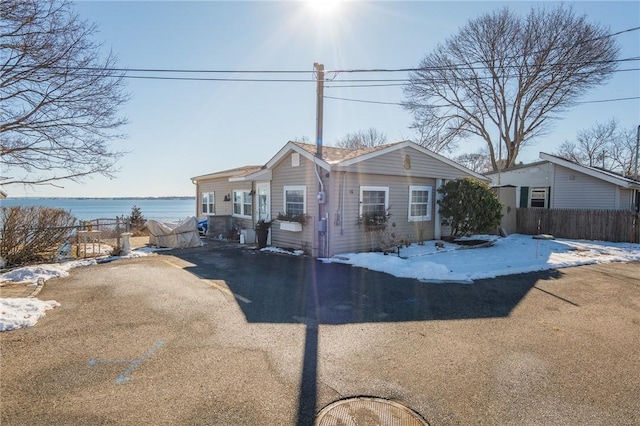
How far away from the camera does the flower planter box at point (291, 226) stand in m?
11.3

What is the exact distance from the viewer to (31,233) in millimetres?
9234

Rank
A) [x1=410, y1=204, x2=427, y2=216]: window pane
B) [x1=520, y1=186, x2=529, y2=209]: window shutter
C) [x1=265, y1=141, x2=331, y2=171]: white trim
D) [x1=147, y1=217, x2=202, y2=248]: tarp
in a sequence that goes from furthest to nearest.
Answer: [x1=520, y1=186, x2=529, y2=209]: window shutter < [x1=147, y1=217, x2=202, y2=248]: tarp < [x1=410, y1=204, x2=427, y2=216]: window pane < [x1=265, y1=141, x2=331, y2=171]: white trim

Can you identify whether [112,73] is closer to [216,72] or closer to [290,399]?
[216,72]

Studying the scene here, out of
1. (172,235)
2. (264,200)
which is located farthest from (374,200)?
(172,235)

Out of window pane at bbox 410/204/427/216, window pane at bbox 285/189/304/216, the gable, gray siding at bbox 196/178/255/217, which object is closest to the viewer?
the gable

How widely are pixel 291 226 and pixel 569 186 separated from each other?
48.6 feet

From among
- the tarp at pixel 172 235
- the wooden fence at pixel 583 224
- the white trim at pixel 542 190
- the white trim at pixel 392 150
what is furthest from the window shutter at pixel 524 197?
the tarp at pixel 172 235

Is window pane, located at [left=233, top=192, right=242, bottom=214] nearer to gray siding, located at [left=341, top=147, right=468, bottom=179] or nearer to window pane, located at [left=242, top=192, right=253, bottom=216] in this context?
window pane, located at [left=242, top=192, right=253, bottom=216]

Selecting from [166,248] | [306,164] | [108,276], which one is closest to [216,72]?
[306,164]

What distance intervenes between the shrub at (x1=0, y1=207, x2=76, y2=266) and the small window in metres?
21.2

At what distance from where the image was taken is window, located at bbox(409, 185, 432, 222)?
12.8 meters

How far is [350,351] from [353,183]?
24.1 ft

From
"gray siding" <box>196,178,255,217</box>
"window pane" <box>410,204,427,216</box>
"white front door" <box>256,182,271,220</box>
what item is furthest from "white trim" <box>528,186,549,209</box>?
"gray siding" <box>196,178,255,217</box>

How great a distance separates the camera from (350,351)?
4184mm
